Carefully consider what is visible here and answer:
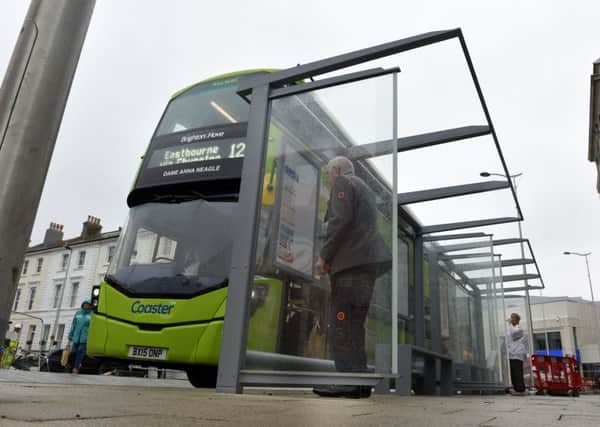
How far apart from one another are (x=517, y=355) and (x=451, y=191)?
18.1 ft

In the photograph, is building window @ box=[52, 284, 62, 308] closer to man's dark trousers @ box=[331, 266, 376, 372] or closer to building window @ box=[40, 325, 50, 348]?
building window @ box=[40, 325, 50, 348]

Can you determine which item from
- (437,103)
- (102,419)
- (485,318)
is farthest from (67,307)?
(102,419)

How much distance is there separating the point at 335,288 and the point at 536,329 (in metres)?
44.2

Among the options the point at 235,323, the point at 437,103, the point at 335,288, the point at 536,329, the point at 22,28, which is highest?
the point at 536,329

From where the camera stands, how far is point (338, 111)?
4.70 metres

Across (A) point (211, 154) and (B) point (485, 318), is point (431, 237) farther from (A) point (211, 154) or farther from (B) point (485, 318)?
(A) point (211, 154)

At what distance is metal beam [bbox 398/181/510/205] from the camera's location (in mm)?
7371

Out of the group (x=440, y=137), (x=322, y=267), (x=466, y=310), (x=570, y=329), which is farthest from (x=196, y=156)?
(x=570, y=329)

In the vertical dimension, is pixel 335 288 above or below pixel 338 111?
below

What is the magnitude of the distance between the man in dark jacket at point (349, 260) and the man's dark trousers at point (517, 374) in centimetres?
808

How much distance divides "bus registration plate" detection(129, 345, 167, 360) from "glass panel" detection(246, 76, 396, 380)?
5.28 feet

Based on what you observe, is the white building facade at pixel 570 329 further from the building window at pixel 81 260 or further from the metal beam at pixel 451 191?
the metal beam at pixel 451 191

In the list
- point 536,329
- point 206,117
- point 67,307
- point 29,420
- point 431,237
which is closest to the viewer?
point 29,420

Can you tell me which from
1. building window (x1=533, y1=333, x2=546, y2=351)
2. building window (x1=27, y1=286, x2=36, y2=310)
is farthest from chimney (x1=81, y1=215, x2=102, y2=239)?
building window (x1=533, y1=333, x2=546, y2=351)
